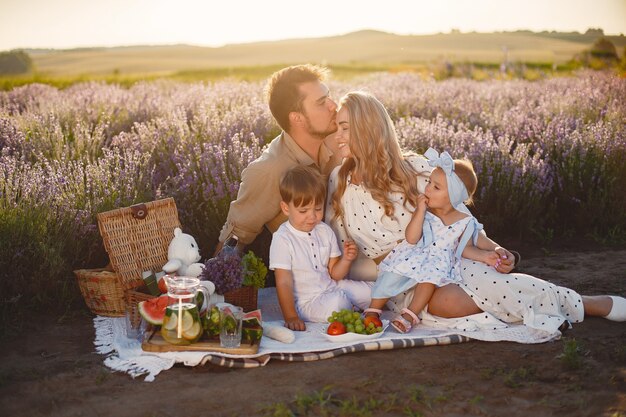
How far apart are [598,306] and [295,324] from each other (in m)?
1.73

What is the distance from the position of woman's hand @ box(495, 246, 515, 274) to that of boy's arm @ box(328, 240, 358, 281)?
81 cm

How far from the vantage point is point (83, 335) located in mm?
4430

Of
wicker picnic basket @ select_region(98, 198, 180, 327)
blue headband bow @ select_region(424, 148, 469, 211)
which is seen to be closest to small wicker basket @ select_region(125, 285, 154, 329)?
wicker picnic basket @ select_region(98, 198, 180, 327)

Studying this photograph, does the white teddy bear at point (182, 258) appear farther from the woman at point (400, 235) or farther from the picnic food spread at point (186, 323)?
the woman at point (400, 235)

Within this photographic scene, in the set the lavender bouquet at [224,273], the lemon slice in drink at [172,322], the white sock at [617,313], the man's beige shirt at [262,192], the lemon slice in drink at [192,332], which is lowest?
the white sock at [617,313]

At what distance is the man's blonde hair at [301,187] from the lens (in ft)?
14.5

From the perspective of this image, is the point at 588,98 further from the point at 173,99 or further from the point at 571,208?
the point at 173,99

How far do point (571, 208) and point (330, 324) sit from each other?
3.13 metres

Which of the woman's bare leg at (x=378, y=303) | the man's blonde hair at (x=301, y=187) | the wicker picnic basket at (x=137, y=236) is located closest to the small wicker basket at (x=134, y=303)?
the wicker picnic basket at (x=137, y=236)

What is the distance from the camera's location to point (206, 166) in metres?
5.71

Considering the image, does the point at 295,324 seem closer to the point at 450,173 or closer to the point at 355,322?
the point at 355,322

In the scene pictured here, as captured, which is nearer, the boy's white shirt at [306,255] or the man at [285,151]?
the boy's white shirt at [306,255]

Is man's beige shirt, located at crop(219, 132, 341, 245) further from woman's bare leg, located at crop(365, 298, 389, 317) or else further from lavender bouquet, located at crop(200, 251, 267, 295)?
woman's bare leg, located at crop(365, 298, 389, 317)

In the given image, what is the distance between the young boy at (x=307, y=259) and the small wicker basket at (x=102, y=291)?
0.97 m
